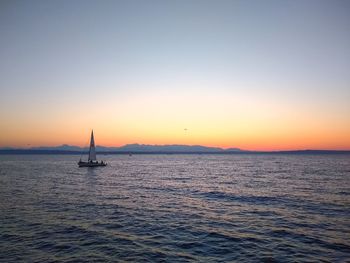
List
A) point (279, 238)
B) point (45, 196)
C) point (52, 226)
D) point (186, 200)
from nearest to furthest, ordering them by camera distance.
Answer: point (279, 238) < point (52, 226) < point (186, 200) < point (45, 196)

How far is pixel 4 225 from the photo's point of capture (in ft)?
85.4

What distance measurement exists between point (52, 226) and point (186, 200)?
1894 centimetres

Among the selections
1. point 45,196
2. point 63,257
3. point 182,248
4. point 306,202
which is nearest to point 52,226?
point 63,257

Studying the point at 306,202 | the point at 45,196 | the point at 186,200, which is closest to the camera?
the point at 306,202

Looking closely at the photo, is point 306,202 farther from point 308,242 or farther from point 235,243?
point 235,243

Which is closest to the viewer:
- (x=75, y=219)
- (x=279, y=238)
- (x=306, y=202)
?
(x=279, y=238)

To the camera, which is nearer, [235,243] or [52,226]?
[235,243]

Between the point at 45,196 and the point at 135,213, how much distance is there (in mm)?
18568

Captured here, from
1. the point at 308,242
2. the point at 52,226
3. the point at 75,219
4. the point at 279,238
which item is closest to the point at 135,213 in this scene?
the point at 75,219

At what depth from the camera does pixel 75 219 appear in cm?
2825

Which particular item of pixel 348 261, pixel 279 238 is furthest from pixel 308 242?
pixel 348 261

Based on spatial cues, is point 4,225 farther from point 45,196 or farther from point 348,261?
point 348,261

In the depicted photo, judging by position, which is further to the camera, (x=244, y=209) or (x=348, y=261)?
(x=244, y=209)

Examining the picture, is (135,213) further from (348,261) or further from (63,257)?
(348,261)
